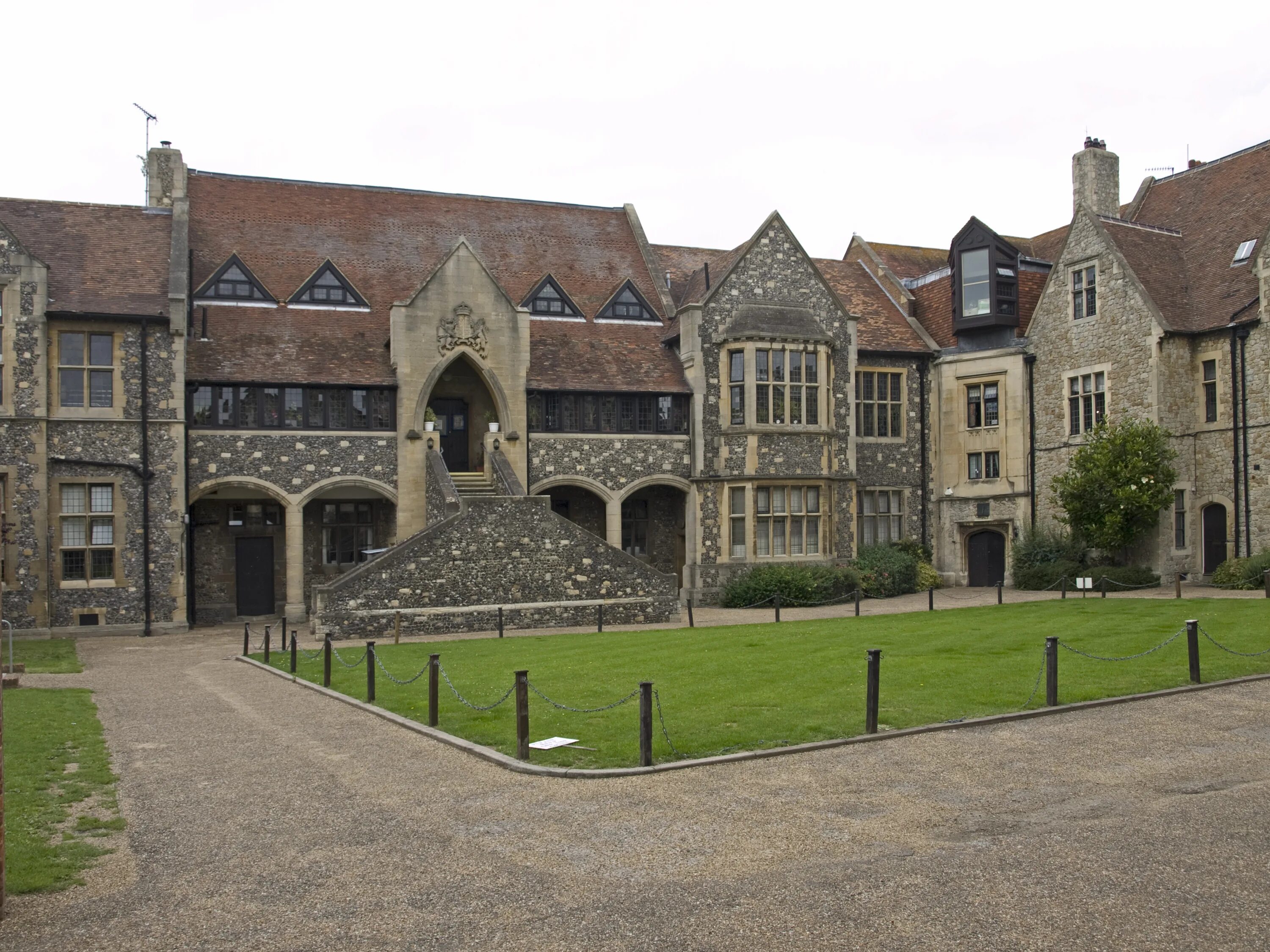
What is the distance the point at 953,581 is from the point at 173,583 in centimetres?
2187

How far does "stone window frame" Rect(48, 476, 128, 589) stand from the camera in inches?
1065

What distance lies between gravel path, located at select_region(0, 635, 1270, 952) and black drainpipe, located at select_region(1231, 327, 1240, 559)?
18.3 m

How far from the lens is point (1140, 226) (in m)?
33.8

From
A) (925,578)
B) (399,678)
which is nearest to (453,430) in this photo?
(925,578)

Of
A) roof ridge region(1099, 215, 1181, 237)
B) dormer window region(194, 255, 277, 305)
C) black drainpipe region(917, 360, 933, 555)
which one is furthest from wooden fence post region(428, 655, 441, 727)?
roof ridge region(1099, 215, 1181, 237)

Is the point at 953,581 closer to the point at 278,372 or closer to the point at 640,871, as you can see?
the point at 278,372

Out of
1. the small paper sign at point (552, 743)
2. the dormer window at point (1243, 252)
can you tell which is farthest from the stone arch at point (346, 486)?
the dormer window at point (1243, 252)

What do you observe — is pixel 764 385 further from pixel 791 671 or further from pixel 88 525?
pixel 88 525

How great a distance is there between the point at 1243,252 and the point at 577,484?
18.6 meters

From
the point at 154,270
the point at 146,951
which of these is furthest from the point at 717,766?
the point at 154,270

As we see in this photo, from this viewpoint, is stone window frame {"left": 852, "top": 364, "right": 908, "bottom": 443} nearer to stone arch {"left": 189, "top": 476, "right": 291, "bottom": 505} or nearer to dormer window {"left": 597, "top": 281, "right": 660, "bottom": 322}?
dormer window {"left": 597, "top": 281, "right": 660, "bottom": 322}

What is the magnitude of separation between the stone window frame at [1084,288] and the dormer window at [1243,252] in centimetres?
330

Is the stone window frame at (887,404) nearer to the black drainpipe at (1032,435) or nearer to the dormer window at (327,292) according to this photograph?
the black drainpipe at (1032,435)

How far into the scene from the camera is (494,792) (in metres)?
10.6
